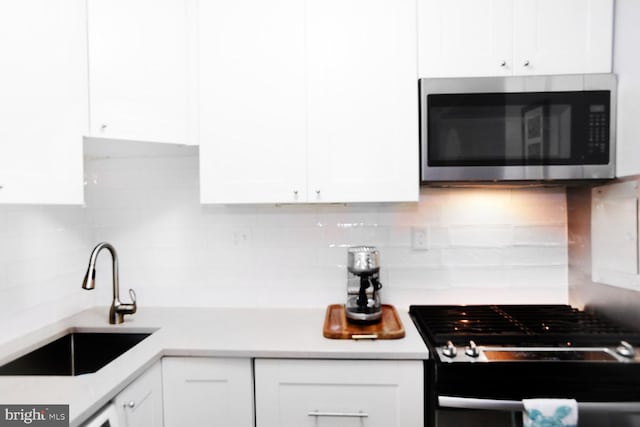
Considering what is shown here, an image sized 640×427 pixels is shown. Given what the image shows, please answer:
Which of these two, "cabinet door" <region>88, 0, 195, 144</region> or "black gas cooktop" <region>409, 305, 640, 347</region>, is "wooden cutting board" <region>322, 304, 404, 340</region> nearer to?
"black gas cooktop" <region>409, 305, 640, 347</region>

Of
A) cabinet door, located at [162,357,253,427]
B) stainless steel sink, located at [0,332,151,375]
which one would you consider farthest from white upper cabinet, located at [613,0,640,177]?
stainless steel sink, located at [0,332,151,375]

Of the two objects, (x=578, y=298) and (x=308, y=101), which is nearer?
(x=308, y=101)

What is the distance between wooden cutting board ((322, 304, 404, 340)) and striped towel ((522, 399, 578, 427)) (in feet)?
1.54

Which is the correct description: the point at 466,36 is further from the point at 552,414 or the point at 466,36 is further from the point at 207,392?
the point at 207,392

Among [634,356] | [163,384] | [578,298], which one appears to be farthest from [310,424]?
[578,298]

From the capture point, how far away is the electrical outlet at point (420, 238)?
182 cm

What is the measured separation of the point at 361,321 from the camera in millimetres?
1522

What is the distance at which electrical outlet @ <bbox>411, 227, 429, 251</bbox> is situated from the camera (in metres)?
1.82

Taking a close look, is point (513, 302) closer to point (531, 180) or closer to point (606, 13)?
point (531, 180)

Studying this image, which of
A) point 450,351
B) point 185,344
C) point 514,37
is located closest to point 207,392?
point 185,344

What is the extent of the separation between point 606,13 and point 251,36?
144 cm

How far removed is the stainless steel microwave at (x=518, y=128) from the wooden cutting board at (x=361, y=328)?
62cm

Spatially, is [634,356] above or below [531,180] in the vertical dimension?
below

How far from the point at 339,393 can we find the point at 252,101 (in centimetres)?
120
